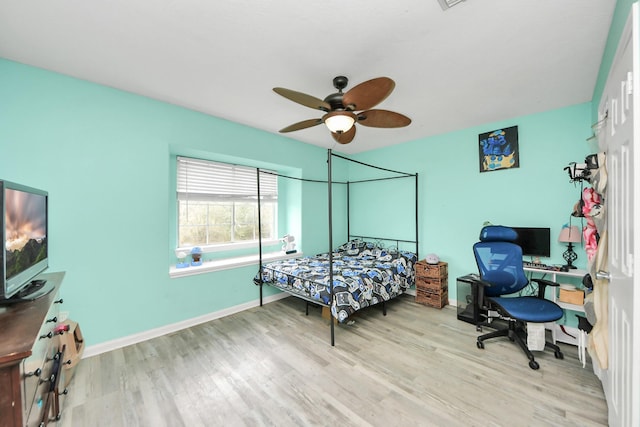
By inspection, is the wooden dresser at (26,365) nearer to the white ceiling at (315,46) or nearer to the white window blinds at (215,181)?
the white ceiling at (315,46)

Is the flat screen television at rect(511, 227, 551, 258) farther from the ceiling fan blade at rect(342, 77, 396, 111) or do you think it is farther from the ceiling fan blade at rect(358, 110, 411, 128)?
the ceiling fan blade at rect(342, 77, 396, 111)

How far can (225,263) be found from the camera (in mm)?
3344

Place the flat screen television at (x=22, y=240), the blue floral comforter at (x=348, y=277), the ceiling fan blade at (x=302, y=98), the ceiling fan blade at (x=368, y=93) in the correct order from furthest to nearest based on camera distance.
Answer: the blue floral comforter at (x=348, y=277) < the ceiling fan blade at (x=302, y=98) < the ceiling fan blade at (x=368, y=93) < the flat screen television at (x=22, y=240)

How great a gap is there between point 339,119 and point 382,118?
0.42 m

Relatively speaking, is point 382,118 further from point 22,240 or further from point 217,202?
point 217,202

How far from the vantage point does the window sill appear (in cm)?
291

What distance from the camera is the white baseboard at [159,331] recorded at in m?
2.34

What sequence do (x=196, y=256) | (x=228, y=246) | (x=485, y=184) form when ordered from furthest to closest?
1. (x=228, y=246)
2. (x=485, y=184)
3. (x=196, y=256)

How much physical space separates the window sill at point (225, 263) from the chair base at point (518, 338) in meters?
2.70

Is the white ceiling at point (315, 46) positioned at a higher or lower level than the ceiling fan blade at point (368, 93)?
higher

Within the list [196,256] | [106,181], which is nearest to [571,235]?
[196,256]

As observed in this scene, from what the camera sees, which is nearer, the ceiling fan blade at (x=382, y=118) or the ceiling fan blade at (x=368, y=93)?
the ceiling fan blade at (x=368, y=93)

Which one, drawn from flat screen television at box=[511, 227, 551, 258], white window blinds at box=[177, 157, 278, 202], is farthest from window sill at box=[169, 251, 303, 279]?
flat screen television at box=[511, 227, 551, 258]

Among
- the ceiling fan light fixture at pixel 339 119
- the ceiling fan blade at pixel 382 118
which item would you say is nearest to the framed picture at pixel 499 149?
the ceiling fan blade at pixel 382 118
